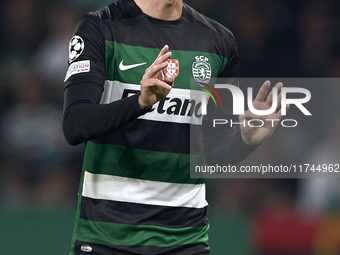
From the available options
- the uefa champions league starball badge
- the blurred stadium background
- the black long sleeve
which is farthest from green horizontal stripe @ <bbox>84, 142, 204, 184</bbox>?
the blurred stadium background

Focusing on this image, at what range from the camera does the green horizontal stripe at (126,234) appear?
95.3 inches

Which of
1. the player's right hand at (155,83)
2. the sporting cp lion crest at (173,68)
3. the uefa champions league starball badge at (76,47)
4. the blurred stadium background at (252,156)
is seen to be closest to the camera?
the player's right hand at (155,83)

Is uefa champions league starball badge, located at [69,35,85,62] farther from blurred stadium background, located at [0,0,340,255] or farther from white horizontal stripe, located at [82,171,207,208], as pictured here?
blurred stadium background, located at [0,0,340,255]

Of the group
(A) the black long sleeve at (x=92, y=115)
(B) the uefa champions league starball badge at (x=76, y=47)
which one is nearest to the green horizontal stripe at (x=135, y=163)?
(A) the black long sleeve at (x=92, y=115)

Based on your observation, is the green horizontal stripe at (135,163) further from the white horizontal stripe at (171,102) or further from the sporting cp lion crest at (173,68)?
the sporting cp lion crest at (173,68)

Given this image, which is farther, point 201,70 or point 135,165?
point 201,70

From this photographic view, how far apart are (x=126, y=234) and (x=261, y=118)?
0.77m

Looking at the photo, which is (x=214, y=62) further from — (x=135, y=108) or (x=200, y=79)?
(x=135, y=108)

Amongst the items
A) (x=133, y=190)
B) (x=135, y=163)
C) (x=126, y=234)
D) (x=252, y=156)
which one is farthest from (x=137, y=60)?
(x=252, y=156)

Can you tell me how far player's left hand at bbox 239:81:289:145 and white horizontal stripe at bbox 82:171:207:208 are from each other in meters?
0.42

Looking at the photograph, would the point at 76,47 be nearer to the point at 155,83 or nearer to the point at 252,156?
the point at 155,83

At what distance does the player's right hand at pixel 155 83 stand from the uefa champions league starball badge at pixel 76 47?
16.8 inches

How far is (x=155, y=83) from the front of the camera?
2035 millimetres

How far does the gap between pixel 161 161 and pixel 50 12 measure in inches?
170
